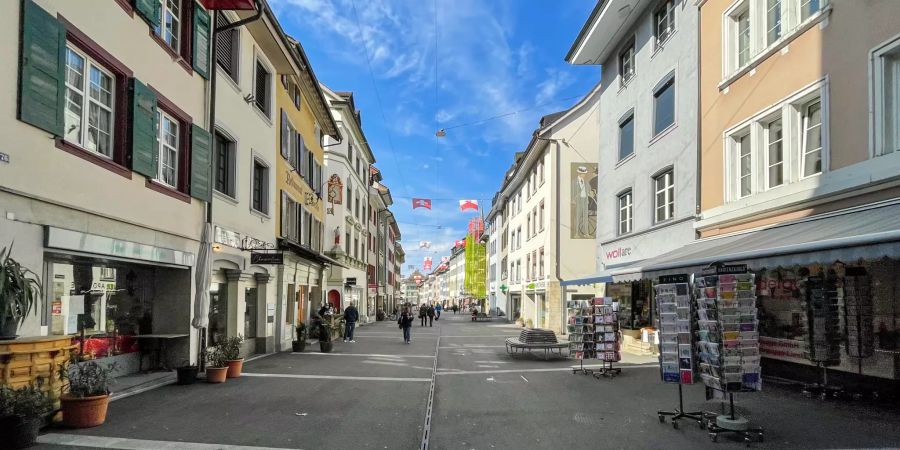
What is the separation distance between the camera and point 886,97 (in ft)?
28.8

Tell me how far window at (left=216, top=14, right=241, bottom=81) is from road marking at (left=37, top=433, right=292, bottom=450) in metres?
9.85

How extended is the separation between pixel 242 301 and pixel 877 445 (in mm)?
13888

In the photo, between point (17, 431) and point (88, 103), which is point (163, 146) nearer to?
point (88, 103)

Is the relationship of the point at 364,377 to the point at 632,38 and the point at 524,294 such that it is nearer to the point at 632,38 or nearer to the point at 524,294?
the point at 632,38

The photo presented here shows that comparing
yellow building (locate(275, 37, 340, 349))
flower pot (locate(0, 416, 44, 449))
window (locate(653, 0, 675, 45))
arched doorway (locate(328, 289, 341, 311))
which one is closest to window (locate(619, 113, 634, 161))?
window (locate(653, 0, 675, 45))

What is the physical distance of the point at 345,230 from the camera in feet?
120

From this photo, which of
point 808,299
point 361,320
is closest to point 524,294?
point 361,320

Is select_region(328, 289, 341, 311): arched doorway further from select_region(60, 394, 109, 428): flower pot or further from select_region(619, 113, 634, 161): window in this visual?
select_region(60, 394, 109, 428): flower pot

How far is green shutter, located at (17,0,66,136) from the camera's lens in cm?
710

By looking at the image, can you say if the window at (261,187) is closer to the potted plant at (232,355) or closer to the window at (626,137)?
the potted plant at (232,355)

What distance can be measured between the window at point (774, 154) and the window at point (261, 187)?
13.6 metres

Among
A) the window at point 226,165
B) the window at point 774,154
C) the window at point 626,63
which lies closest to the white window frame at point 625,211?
the window at point 626,63

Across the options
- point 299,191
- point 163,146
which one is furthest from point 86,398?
point 299,191

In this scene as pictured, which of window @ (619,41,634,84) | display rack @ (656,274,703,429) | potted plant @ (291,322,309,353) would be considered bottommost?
potted plant @ (291,322,309,353)
